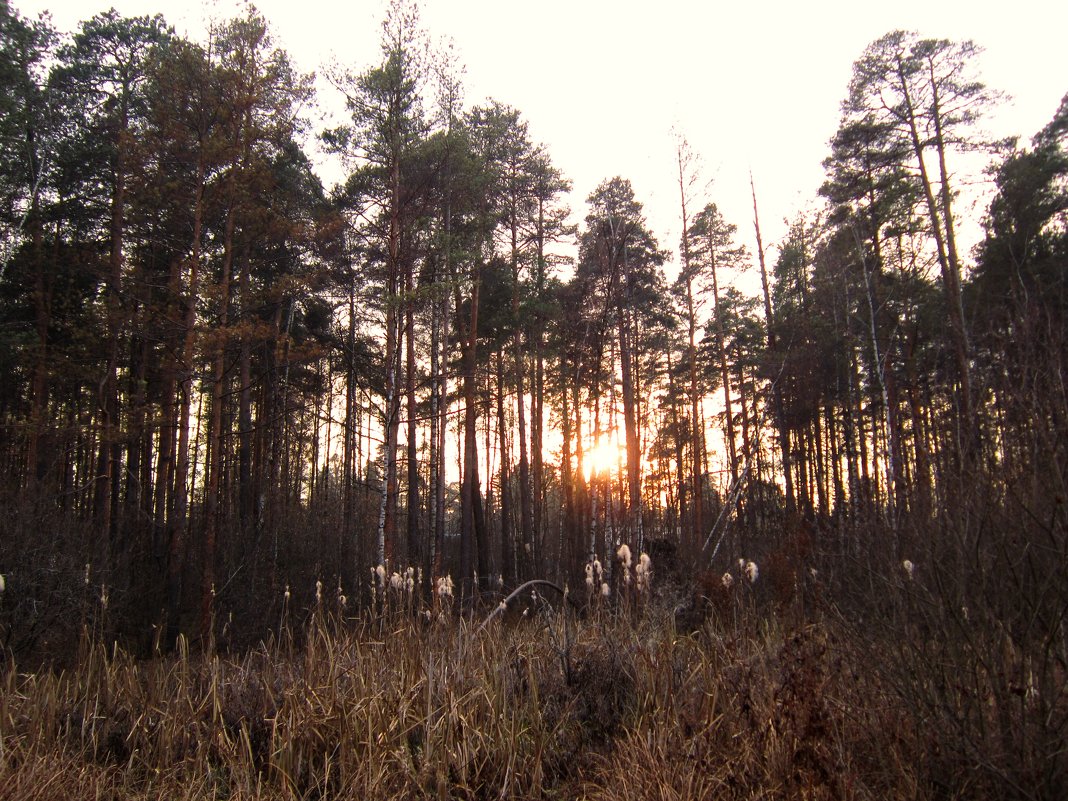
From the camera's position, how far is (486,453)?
31719mm

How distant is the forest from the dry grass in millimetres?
34

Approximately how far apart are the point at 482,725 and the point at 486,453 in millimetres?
27641

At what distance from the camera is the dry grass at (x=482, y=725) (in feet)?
11.0

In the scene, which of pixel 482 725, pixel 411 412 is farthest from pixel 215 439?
pixel 482 725

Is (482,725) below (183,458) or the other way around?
below

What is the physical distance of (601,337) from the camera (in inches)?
190

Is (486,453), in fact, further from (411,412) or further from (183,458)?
(183,458)

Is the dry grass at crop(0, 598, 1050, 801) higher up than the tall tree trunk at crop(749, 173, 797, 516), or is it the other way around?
the tall tree trunk at crop(749, 173, 797, 516)

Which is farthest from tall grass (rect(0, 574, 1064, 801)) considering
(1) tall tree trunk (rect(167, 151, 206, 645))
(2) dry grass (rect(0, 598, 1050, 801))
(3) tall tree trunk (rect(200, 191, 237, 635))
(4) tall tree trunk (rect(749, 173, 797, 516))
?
(4) tall tree trunk (rect(749, 173, 797, 516))

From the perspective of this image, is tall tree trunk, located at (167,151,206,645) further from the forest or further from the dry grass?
the dry grass

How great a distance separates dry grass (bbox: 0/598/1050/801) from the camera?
3344 mm

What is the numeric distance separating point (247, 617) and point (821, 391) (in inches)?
683

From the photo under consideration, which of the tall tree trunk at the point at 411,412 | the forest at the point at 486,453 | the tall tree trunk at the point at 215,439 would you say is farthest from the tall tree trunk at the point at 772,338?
the tall tree trunk at the point at 215,439

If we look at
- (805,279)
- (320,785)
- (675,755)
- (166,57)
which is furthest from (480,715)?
(805,279)
